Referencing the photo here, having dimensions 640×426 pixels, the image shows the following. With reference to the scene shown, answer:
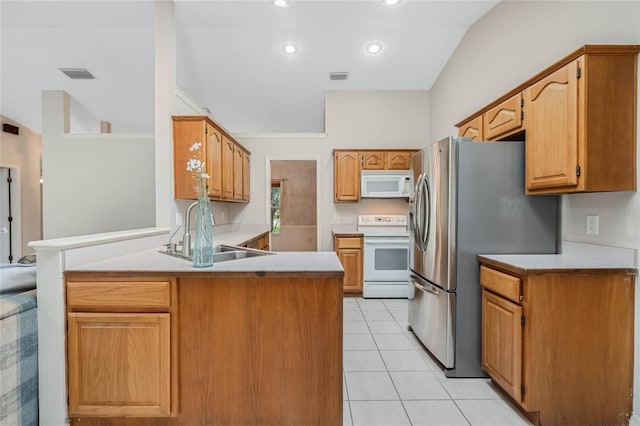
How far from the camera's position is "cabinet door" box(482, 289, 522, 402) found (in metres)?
1.74

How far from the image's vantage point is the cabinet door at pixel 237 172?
12.7 ft

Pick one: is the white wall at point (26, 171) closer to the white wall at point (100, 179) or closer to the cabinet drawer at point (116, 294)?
the white wall at point (100, 179)

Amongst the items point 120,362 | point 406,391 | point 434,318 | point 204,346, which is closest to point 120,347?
point 120,362

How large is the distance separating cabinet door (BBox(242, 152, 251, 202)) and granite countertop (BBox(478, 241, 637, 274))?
10.7ft

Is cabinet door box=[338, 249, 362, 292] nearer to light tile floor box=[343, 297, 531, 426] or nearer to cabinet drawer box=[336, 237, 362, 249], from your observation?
cabinet drawer box=[336, 237, 362, 249]

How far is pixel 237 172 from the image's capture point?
4.02 m

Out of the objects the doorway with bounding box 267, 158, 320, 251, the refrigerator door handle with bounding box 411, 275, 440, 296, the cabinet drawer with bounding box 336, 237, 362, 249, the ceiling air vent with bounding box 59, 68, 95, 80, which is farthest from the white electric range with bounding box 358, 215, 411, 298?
the ceiling air vent with bounding box 59, 68, 95, 80

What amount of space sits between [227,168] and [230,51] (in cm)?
156

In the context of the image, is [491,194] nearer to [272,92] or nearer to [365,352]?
[365,352]

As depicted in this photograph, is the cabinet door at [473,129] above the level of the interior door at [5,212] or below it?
above

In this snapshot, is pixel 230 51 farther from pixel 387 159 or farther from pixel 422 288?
pixel 422 288

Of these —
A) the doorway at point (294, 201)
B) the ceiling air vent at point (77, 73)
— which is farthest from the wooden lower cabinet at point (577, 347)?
the doorway at point (294, 201)

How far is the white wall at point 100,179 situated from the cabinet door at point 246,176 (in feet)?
3.73

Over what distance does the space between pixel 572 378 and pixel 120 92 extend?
5.80 m
